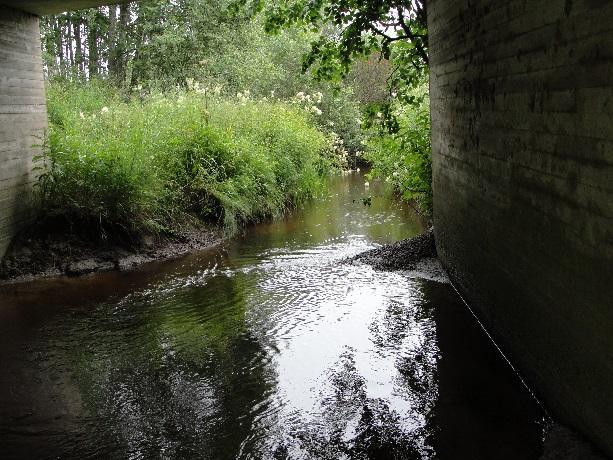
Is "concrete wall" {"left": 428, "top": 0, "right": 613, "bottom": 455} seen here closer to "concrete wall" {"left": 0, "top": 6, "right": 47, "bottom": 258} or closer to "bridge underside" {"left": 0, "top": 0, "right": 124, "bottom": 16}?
"bridge underside" {"left": 0, "top": 0, "right": 124, "bottom": 16}

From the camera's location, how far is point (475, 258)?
19.1 ft

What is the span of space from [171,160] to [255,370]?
21.8 ft

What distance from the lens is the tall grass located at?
356 inches

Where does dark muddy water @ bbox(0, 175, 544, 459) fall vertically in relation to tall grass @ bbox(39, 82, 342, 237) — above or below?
below

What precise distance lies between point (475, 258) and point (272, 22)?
544 centimetres

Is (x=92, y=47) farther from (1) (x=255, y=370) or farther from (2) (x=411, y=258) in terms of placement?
(1) (x=255, y=370)

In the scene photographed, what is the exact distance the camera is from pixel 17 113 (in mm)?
8648

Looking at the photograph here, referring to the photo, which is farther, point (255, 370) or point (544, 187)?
point (255, 370)

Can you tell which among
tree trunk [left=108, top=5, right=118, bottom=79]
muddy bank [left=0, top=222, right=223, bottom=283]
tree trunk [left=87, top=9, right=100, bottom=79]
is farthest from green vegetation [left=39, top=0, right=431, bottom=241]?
tree trunk [left=87, top=9, right=100, bottom=79]

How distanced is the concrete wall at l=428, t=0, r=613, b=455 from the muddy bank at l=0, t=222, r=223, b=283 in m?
5.19

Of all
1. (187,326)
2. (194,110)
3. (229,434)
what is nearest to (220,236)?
(194,110)

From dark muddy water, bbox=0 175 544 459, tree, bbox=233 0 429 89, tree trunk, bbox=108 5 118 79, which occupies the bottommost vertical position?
dark muddy water, bbox=0 175 544 459

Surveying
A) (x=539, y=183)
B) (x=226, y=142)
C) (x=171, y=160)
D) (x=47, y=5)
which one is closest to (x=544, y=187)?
(x=539, y=183)

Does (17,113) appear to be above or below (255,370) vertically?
above
